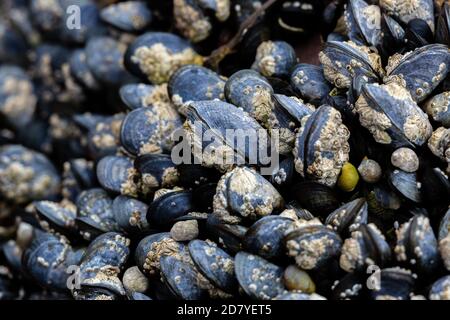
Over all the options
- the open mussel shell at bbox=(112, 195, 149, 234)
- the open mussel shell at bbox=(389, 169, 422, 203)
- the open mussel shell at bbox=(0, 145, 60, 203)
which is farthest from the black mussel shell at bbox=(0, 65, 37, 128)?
the open mussel shell at bbox=(389, 169, 422, 203)

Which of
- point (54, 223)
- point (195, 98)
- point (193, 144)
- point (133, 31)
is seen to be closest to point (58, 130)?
point (133, 31)

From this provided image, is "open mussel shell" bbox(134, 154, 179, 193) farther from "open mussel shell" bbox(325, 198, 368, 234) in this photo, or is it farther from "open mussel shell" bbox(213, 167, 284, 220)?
"open mussel shell" bbox(325, 198, 368, 234)

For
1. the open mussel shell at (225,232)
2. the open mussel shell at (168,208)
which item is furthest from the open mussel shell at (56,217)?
the open mussel shell at (225,232)

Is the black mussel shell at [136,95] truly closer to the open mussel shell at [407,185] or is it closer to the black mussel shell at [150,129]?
the black mussel shell at [150,129]

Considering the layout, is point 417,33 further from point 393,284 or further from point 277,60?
point 393,284

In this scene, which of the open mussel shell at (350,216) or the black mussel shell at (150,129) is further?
the black mussel shell at (150,129)

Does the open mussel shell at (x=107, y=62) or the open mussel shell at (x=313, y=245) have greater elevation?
the open mussel shell at (x=107, y=62)

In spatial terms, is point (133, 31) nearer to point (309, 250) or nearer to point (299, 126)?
point (299, 126)

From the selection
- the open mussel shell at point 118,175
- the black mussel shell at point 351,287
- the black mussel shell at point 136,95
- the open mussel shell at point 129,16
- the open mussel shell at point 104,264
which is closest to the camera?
the black mussel shell at point 351,287
